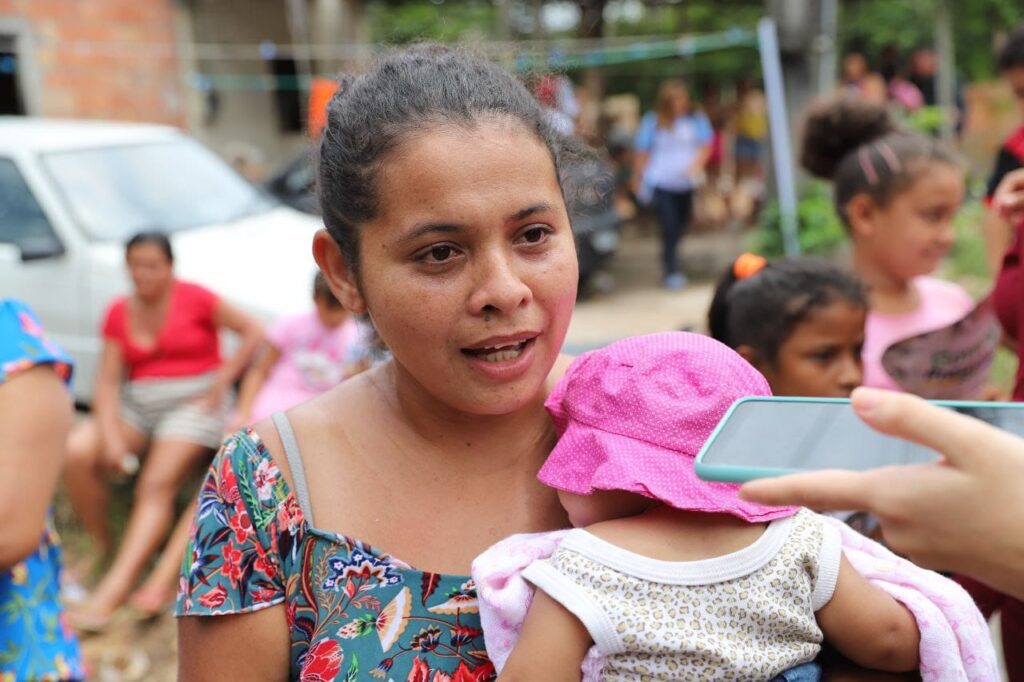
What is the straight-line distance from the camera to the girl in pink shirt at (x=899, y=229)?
330cm

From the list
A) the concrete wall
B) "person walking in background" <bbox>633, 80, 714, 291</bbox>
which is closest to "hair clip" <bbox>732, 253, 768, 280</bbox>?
"person walking in background" <bbox>633, 80, 714, 291</bbox>

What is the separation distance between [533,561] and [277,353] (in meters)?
3.88

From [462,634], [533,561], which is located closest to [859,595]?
[533,561]

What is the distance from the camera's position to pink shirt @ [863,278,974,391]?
3.11m

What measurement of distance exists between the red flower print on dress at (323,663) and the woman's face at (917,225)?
7.87ft

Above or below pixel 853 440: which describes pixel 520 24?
above

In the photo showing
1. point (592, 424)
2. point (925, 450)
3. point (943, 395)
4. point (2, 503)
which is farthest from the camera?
point (943, 395)

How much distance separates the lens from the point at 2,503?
7.27ft

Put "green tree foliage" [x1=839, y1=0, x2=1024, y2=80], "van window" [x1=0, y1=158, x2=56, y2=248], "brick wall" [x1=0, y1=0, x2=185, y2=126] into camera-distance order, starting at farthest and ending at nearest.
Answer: "green tree foliage" [x1=839, y1=0, x2=1024, y2=80] → "brick wall" [x1=0, y1=0, x2=185, y2=126] → "van window" [x1=0, y1=158, x2=56, y2=248]

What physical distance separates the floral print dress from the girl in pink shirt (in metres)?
1.86

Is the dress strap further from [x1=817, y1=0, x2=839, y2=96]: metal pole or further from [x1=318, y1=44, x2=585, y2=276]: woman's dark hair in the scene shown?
[x1=817, y1=0, x2=839, y2=96]: metal pole

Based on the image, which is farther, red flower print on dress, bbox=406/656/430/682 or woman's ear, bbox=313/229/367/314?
woman's ear, bbox=313/229/367/314

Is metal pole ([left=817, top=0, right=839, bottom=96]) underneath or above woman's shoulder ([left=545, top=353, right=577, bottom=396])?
above

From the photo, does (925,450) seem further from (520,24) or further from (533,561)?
(520,24)
